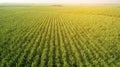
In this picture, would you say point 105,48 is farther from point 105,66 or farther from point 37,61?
point 37,61

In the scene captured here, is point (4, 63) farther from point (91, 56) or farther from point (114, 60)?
point (114, 60)

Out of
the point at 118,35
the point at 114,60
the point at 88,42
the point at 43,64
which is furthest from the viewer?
Answer: the point at 118,35

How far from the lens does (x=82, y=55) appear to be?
1096 centimetres

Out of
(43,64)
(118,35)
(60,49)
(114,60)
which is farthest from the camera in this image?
(118,35)

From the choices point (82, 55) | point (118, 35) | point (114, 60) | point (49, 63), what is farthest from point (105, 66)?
point (118, 35)

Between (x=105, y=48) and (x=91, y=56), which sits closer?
(x=91, y=56)

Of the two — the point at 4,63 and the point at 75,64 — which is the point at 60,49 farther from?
the point at 4,63

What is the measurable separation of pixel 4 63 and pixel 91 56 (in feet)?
22.1

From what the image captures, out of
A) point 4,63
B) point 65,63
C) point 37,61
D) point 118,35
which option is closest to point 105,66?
point 65,63

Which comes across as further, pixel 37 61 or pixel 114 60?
pixel 114 60

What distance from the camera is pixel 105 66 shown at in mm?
9484

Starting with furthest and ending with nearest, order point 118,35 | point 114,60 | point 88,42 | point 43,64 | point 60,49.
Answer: point 118,35 → point 88,42 → point 60,49 → point 114,60 → point 43,64

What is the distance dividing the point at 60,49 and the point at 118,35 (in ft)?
28.4

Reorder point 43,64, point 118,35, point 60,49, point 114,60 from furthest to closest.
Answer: point 118,35, point 60,49, point 114,60, point 43,64
